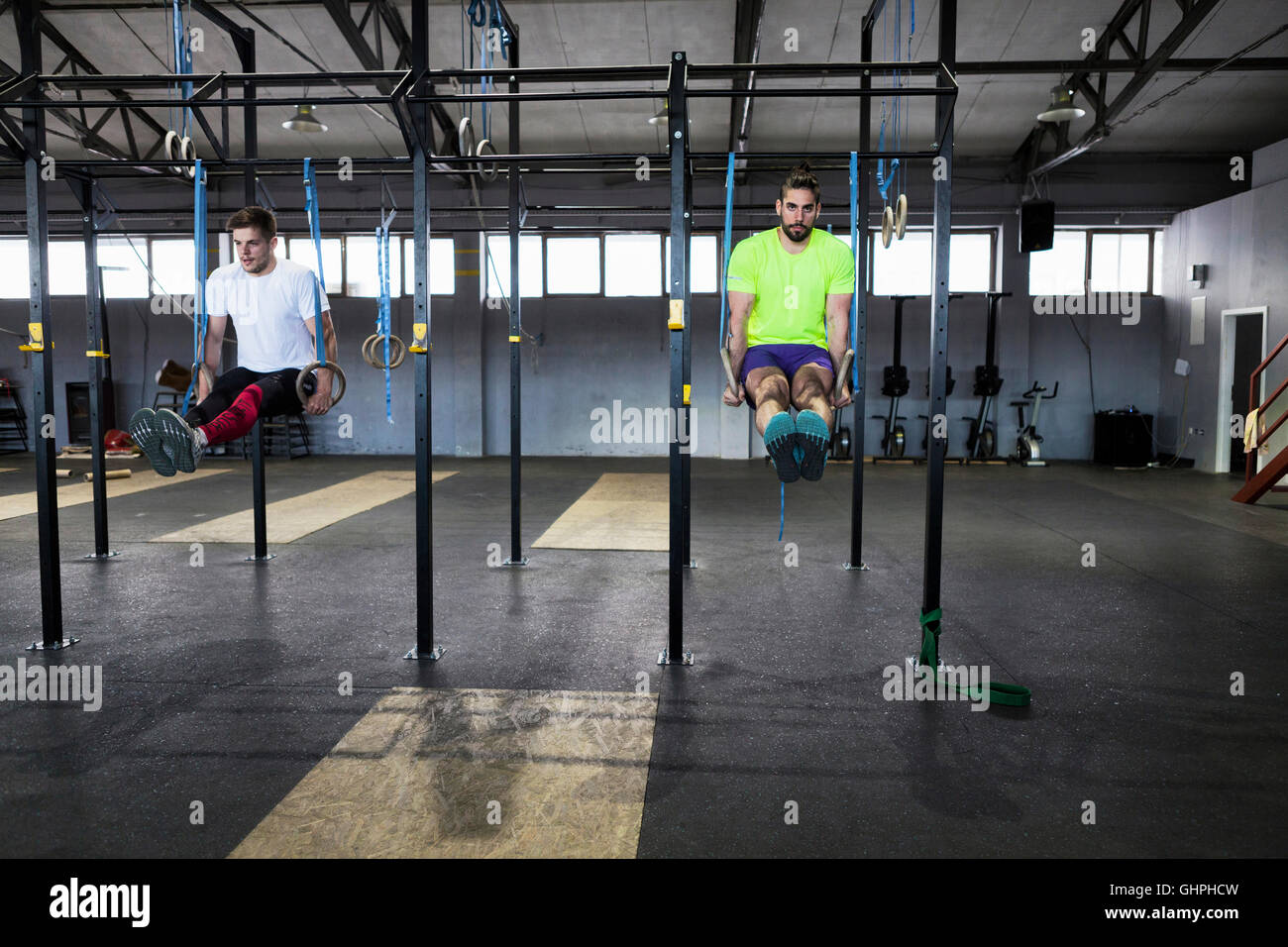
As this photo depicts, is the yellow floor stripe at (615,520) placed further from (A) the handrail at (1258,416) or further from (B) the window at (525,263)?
Answer: (A) the handrail at (1258,416)

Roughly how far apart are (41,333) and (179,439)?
842 mm

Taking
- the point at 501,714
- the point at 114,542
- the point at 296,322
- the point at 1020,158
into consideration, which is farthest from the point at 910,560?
the point at 1020,158

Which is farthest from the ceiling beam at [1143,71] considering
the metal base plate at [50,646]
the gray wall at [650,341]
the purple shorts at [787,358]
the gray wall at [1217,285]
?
the metal base plate at [50,646]

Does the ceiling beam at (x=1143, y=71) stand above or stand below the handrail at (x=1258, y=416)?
above

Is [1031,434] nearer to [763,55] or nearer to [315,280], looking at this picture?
[763,55]

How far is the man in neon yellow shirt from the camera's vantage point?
3582 millimetres

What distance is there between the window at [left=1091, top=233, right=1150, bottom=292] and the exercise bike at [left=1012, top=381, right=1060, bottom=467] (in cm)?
167

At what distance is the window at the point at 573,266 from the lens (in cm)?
1337

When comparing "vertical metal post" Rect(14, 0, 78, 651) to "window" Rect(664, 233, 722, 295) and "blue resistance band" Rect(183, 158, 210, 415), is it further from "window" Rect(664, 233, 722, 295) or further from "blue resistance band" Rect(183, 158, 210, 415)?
"window" Rect(664, 233, 722, 295)

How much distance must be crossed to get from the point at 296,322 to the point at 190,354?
1111cm

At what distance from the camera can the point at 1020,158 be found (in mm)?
12492

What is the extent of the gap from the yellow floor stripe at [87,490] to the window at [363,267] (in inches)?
139
